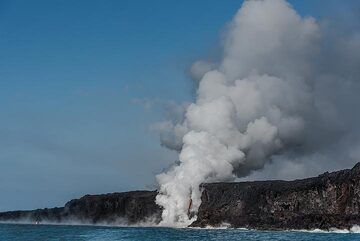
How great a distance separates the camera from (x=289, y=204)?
149125mm

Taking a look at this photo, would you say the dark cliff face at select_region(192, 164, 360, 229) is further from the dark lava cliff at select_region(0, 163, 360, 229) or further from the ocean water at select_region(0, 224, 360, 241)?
the ocean water at select_region(0, 224, 360, 241)

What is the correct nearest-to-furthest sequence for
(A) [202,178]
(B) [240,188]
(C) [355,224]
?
(C) [355,224], (B) [240,188], (A) [202,178]

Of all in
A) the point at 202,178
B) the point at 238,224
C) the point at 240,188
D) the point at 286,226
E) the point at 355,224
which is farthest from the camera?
the point at 202,178

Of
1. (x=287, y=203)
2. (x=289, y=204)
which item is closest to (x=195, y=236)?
(x=289, y=204)

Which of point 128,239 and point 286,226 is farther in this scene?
point 286,226

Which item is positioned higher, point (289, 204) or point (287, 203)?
point (287, 203)

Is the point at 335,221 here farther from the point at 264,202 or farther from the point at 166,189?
the point at 166,189

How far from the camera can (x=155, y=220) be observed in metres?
191

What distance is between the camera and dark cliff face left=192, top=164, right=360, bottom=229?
13350 cm

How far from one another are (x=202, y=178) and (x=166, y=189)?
466 inches

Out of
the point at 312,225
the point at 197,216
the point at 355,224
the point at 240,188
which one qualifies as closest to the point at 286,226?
the point at 312,225

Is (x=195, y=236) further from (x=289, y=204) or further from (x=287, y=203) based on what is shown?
(x=287, y=203)

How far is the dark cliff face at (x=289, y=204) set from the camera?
13350 centimetres

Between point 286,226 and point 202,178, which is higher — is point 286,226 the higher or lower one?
the lower one
